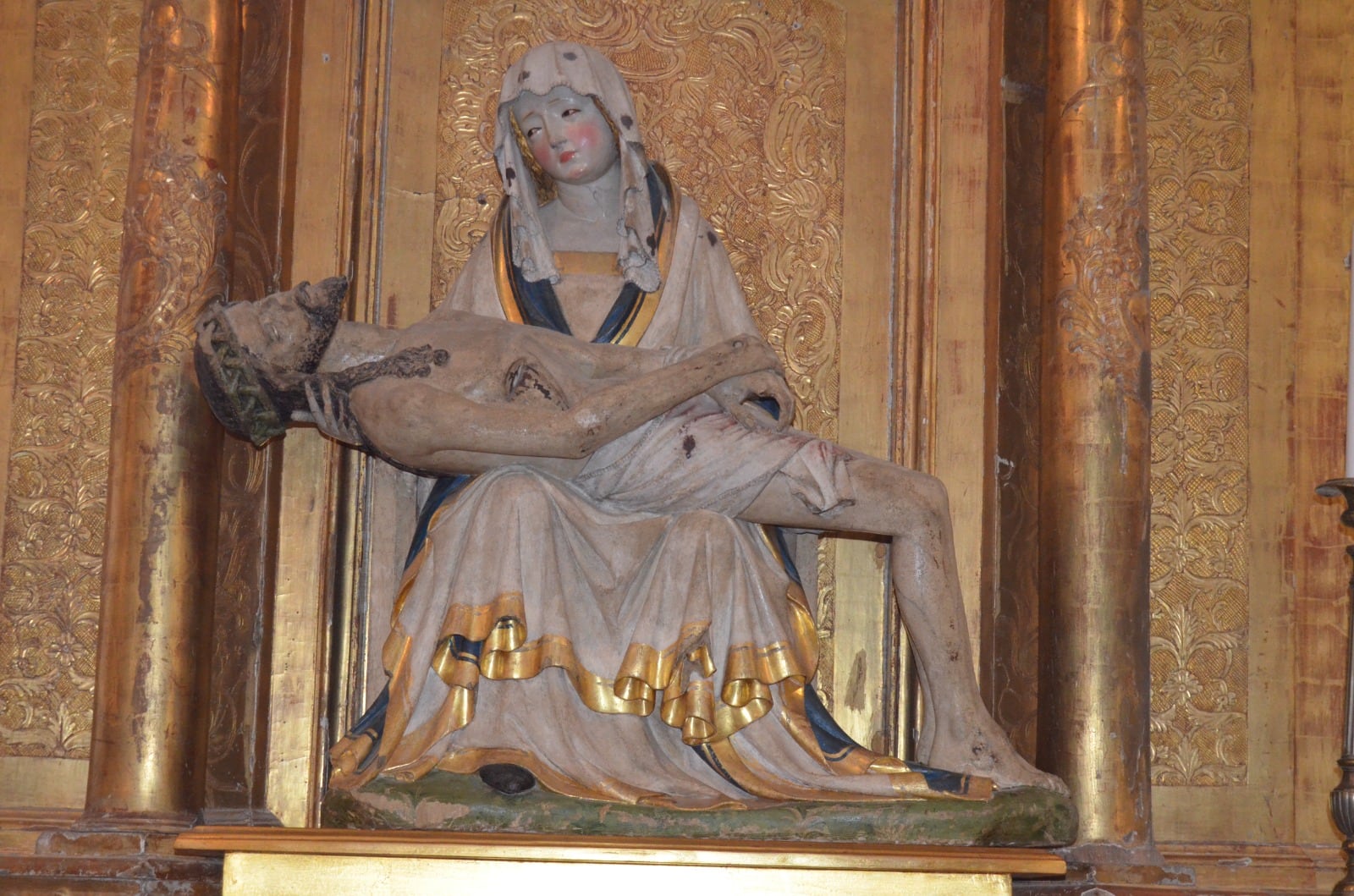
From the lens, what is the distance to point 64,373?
17.6 feet

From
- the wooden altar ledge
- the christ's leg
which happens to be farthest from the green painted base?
the christ's leg

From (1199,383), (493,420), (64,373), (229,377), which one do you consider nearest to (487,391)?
(493,420)

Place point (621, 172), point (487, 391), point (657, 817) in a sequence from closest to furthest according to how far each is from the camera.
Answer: point (657, 817) → point (487, 391) → point (621, 172)

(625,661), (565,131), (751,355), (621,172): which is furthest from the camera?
(621,172)

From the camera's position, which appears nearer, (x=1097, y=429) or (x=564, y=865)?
(x=564, y=865)

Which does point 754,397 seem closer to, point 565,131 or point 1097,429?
point 565,131

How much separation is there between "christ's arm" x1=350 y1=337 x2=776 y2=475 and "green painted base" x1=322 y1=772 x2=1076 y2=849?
0.75 m

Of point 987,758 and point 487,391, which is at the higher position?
point 487,391

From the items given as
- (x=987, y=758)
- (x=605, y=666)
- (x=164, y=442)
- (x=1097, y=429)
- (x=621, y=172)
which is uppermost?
(x=621, y=172)

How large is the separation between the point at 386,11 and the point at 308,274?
0.83 metres

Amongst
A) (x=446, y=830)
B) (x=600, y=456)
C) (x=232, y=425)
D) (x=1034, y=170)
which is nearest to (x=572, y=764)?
(x=446, y=830)

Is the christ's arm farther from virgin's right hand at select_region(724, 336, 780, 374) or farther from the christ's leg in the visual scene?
the christ's leg

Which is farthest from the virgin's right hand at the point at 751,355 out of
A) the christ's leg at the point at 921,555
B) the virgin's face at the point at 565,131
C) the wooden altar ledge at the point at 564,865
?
the wooden altar ledge at the point at 564,865

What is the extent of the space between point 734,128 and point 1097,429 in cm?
145
